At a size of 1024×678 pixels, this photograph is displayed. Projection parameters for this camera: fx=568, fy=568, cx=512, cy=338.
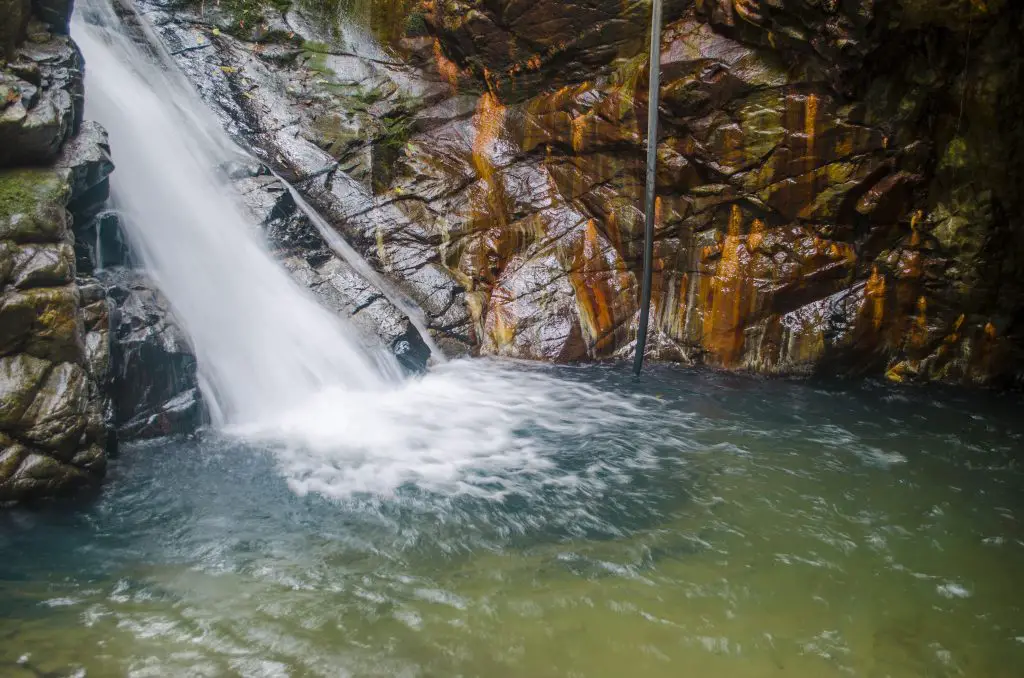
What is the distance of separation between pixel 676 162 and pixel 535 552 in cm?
627

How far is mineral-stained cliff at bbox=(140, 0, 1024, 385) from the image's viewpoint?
7227 millimetres

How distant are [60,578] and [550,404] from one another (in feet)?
15.8

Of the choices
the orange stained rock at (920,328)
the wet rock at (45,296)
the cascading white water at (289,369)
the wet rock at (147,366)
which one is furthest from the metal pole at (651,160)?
the wet rock at (45,296)

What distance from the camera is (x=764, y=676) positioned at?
2.78 m

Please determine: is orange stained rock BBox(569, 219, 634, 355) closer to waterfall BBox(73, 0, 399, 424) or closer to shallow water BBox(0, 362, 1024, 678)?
shallow water BBox(0, 362, 1024, 678)

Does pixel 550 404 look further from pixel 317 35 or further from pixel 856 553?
pixel 317 35

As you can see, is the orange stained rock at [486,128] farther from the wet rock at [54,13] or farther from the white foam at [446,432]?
the wet rock at [54,13]

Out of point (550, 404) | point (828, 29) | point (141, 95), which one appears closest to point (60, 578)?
point (550, 404)

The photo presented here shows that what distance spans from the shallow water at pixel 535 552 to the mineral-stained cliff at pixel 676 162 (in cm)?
204

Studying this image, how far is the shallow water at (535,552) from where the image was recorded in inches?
114

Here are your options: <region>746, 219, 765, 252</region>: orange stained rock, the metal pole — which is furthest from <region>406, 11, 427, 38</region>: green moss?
<region>746, 219, 765, 252</region>: orange stained rock

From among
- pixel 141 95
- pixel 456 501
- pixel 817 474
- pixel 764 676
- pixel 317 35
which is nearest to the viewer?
pixel 764 676

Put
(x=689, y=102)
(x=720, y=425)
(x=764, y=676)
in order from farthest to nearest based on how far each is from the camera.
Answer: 1. (x=689, y=102)
2. (x=720, y=425)
3. (x=764, y=676)

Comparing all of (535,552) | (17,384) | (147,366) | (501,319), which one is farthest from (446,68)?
(535,552)
